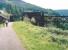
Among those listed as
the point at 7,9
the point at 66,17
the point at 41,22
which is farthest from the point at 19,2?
the point at 41,22

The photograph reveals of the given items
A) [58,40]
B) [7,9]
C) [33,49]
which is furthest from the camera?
[7,9]

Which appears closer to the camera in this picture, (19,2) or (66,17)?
(66,17)

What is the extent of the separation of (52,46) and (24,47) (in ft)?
4.96

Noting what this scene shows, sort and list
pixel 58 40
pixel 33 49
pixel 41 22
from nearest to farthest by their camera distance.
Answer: pixel 33 49 < pixel 58 40 < pixel 41 22

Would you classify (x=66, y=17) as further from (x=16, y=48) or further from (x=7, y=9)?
(x=7, y=9)

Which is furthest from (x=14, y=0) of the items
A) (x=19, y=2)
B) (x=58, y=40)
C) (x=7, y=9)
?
(x=58, y=40)

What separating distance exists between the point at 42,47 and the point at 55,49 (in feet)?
2.39

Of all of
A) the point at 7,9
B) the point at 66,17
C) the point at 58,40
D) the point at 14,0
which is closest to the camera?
the point at 58,40

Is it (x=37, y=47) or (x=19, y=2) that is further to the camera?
(x=19, y=2)

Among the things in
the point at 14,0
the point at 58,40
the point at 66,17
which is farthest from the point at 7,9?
the point at 58,40

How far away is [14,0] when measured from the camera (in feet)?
324

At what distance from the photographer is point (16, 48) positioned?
42.6 feet

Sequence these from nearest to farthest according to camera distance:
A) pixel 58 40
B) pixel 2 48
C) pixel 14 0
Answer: pixel 2 48 < pixel 58 40 < pixel 14 0

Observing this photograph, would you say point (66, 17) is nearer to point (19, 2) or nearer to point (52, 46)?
point (52, 46)
